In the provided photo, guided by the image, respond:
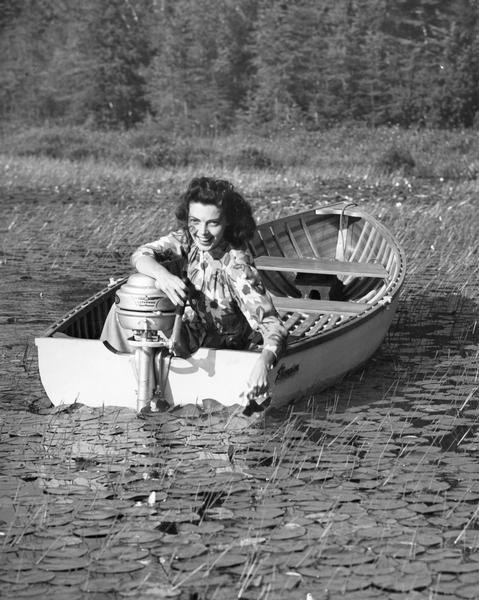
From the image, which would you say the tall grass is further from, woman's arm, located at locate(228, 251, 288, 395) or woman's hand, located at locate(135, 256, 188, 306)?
woman's hand, located at locate(135, 256, 188, 306)

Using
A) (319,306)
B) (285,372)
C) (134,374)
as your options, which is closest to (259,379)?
(285,372)

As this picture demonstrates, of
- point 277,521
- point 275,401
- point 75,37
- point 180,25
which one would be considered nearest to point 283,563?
point 277,521

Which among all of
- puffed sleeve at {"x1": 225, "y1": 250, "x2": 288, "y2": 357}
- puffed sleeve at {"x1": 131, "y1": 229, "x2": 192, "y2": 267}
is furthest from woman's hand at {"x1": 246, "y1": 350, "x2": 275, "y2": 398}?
puffed sleeve at {"x1": 131, "y1": 229, "x2": 192, "y2": 267}

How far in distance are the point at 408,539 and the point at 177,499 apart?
1.09 m

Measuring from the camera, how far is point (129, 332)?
21.5 feet

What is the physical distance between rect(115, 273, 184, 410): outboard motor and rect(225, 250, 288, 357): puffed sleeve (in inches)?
14.3

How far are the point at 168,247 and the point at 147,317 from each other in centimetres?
69

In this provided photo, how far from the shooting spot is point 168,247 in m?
6.76

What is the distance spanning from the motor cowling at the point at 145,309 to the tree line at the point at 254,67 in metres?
36.6

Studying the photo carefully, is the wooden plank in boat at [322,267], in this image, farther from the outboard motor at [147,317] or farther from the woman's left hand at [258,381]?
the woman's left hand at [258,381]

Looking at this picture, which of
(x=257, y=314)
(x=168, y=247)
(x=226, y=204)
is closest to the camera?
(x=257, y=314)

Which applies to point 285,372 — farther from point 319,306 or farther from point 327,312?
point 319,306

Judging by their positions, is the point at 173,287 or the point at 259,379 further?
the point at 173,287

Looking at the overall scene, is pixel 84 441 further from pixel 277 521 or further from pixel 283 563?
pixel 283 563
